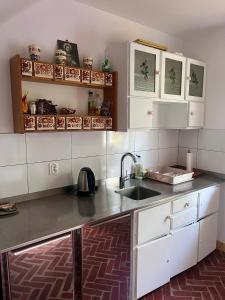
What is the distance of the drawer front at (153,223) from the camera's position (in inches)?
68.6

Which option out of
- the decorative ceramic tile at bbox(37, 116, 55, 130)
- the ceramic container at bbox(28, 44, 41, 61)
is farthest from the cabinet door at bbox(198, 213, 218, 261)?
the ceramic container at bbox(28, 44, 41, 61)

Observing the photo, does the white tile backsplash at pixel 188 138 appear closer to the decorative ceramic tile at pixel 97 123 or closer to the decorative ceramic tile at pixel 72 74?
the decorative ceramic tile at pixel 97 123

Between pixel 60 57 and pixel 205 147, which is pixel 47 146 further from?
pixel 205 147

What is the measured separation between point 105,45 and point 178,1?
65 centimetres

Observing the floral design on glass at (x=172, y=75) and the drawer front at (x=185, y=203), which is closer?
the drawer front at (x=185, y=203)

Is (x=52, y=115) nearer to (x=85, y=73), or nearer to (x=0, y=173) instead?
(x=85, y=73)

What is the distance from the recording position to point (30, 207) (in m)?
1.69

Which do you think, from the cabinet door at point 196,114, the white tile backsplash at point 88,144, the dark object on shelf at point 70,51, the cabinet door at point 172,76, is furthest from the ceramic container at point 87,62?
the cabinet door at point 196,114

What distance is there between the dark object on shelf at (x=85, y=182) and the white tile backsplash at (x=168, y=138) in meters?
1.08

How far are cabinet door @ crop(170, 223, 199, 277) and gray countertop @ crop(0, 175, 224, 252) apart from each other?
36cm

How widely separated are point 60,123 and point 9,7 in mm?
743

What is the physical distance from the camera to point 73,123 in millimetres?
1787

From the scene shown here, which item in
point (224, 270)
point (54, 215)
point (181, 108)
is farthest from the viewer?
point (181, 108)

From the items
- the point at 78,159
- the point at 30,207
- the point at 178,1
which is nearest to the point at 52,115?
the point at 78,159
